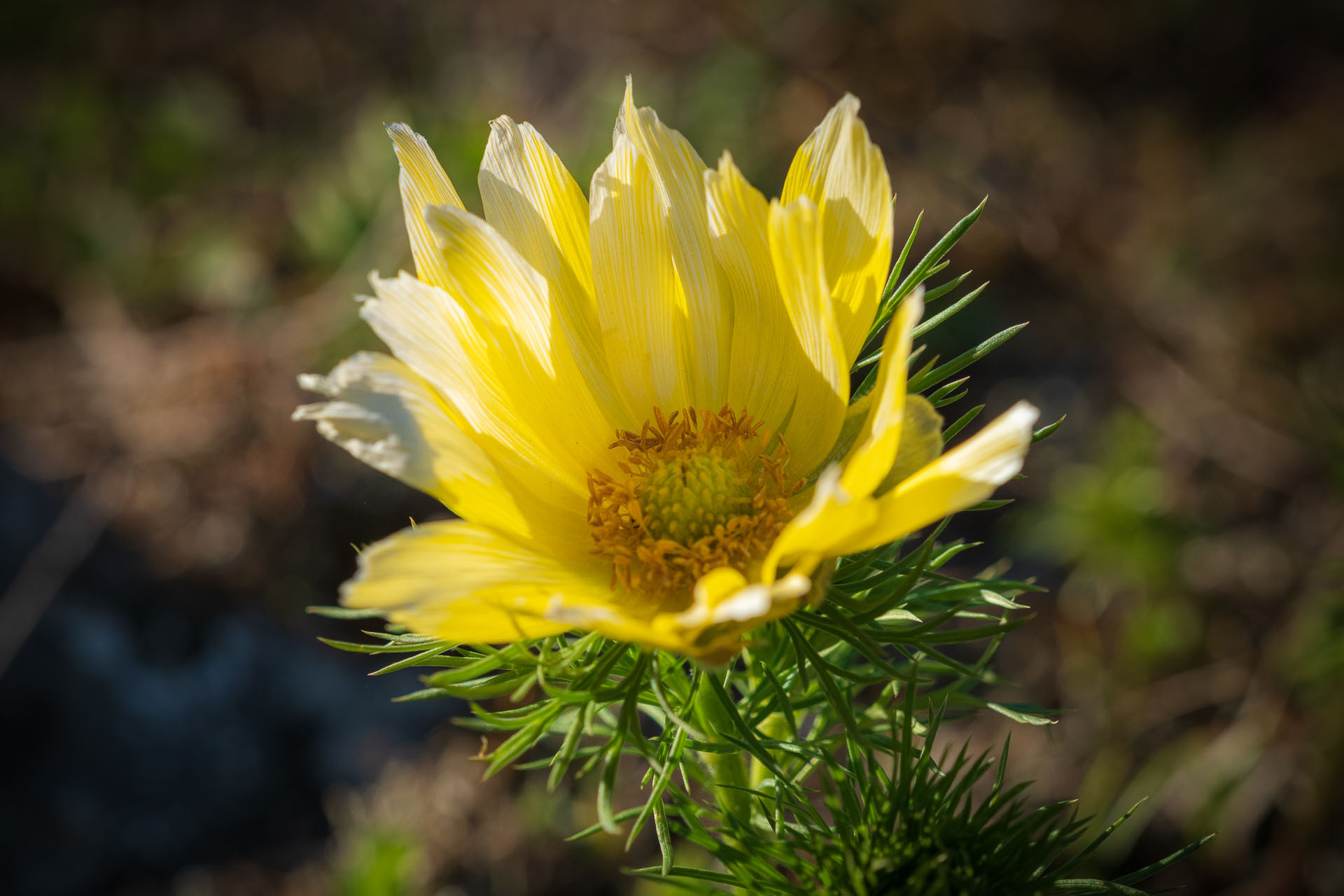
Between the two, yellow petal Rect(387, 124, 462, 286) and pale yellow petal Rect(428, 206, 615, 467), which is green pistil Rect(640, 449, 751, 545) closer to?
pale yellow petal Rect(428, 206, 615, 467)

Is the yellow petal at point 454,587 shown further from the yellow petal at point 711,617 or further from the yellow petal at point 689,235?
the yellow petal at point 689,235

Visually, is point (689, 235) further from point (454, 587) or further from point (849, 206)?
point (454, 587)

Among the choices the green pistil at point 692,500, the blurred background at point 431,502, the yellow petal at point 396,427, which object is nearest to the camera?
the yellow petal at point 396,427

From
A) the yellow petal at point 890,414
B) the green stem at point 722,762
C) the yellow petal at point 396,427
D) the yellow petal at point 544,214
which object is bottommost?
the green stem at point 722,762

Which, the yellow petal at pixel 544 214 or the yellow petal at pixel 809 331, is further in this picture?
the yellow petal at pixel 544 214

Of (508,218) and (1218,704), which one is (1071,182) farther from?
(508,218)

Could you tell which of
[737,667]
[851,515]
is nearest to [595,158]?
[737,667]

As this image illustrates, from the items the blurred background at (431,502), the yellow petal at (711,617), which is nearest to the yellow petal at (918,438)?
the yellow petal at (711,617)
